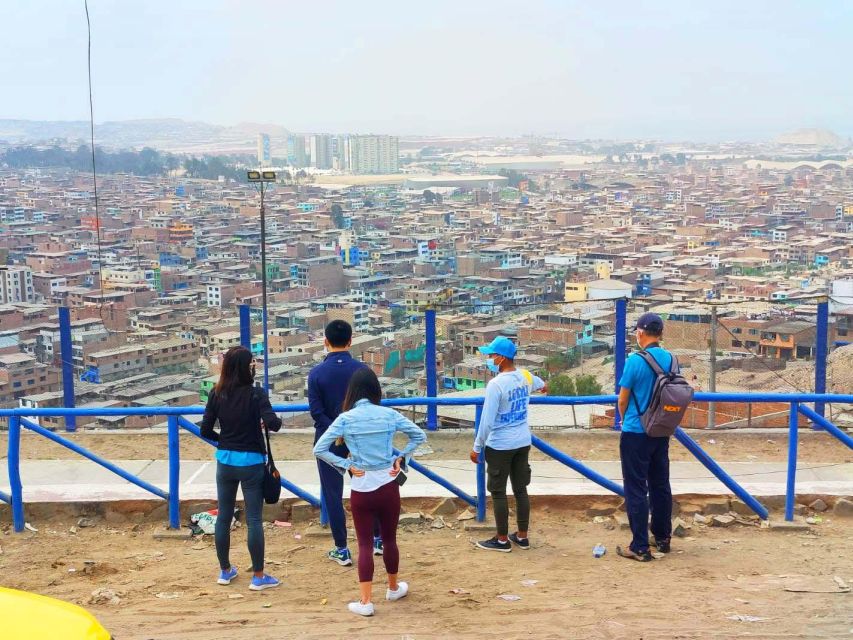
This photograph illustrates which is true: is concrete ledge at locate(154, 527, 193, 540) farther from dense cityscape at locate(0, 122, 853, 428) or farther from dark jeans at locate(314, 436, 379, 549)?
dense cityscape at locate(0, 122, 853, 428)

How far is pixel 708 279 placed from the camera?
3806 centimetres

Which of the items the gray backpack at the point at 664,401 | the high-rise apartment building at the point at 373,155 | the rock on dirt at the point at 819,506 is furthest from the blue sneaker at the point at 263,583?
the high-rise apartment building at the point at 373,155

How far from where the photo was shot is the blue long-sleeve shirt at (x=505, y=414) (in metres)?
4.58

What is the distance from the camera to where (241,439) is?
4293 millimetres

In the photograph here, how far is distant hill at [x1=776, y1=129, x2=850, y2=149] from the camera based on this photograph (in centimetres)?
18538

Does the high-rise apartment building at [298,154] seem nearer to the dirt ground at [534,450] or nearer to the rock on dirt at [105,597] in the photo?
the dirt ground at [534,450]

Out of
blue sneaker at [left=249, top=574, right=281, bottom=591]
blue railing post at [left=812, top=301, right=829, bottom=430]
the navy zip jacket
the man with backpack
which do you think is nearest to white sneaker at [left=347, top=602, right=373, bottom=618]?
blue sneaker at [left=249, top=574, right=281, bottom=591]

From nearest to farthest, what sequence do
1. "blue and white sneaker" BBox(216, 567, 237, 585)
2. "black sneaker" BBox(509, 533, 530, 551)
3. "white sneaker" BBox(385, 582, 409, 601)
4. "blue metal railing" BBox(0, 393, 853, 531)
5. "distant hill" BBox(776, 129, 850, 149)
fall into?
"white sneaker" BBox(385, 582, 409, 601)
"blue and white sneaker" BBox(216, 567, 237, 585)
"black sneaker" BBox(509, 533, 530, 551)
"blue metal railing" BBox(0, 393, 853, 531)
"distant hill" BBox(776, 129, 850, 149)

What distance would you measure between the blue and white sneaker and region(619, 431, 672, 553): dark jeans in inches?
71.4

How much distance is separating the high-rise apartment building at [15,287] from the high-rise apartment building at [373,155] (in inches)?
3766

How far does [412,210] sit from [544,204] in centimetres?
1454

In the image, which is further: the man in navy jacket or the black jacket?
the man in navy jacket

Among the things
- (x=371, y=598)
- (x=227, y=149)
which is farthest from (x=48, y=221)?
(x=227, y=149)

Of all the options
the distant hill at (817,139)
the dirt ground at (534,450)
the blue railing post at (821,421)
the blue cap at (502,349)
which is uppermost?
the distant hill at (817,139)
